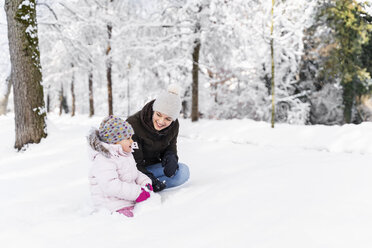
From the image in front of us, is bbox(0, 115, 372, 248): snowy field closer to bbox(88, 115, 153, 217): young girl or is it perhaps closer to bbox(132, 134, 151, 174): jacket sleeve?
bbox(88, 115, 153, 217): young girl

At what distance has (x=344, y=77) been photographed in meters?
12.2

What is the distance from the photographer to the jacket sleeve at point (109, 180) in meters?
2.38

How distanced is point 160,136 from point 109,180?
3.13 ft

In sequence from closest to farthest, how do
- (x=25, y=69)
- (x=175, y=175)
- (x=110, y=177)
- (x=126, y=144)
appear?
(x=110, y=177)
(x=126, y=144)
(x=175, y=175)
(x=25, y=69)

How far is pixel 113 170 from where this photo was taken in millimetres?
2416

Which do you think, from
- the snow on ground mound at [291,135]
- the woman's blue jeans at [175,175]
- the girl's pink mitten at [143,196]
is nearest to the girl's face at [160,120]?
the woman's blue jeans at [175,175]

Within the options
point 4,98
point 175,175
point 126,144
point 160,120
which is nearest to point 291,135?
point 175,175

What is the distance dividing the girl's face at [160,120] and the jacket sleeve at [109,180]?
756 millimetres

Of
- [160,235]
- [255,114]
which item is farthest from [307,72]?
[160,235]

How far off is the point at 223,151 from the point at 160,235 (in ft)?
14.5

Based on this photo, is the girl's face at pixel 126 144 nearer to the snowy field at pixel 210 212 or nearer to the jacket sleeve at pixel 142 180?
the jacket sleeve at pixel 142 180

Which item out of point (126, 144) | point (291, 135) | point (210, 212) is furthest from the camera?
point (291, 135)

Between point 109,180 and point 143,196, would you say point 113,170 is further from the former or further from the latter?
point 143,196

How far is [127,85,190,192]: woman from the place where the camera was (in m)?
2.96
